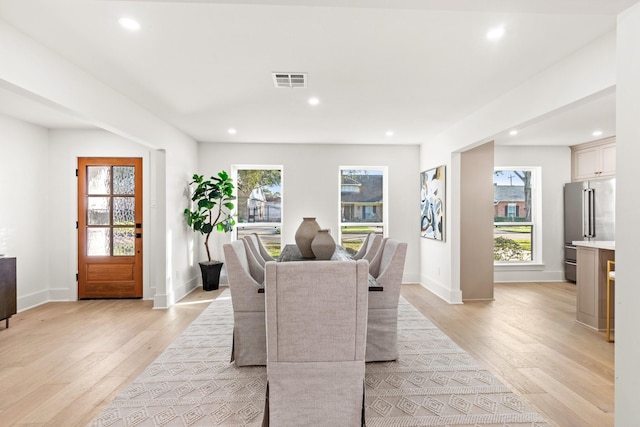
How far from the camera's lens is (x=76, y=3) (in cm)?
200

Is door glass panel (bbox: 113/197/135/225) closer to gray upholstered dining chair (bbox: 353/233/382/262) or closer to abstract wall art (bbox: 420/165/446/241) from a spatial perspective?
gray upholstered dining chair (bbox: 353/233/382/262)

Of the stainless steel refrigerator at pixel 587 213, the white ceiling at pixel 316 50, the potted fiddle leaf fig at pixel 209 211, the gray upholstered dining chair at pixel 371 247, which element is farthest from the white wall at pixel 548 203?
the potted fiddle leaf fig at pixel 209 211

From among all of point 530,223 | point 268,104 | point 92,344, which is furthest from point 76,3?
point 530,223

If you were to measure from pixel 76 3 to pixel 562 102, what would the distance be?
11.2ft

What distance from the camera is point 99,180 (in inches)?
199

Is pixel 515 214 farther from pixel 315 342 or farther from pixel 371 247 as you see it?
pixel 315 342

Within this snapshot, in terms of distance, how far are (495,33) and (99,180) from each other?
207 inches

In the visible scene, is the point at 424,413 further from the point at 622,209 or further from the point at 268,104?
the point at 268,104

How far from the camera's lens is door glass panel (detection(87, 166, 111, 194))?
5055 millimetres

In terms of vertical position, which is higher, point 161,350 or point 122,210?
point 122,210

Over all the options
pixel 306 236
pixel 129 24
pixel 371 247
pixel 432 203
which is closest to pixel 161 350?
pixel 306 236

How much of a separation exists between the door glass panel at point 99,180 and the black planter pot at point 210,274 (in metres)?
1.79

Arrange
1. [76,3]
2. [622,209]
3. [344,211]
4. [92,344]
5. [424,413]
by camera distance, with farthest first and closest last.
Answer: [344,211]
[92,344]
[424,413]
[76,3]
[622,209]

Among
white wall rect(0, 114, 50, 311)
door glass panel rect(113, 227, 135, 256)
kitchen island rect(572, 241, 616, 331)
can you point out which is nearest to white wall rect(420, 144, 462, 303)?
kitchen island rect(572, 241, 616, 331)
